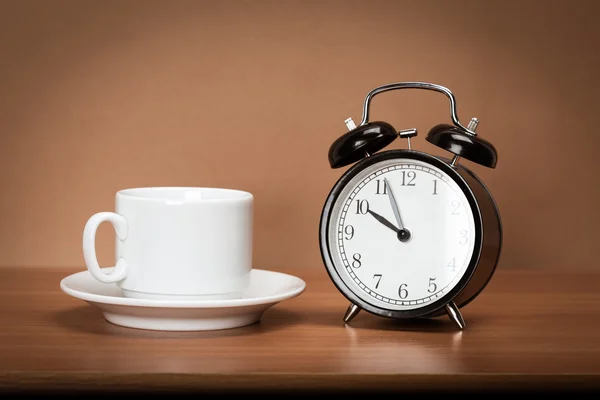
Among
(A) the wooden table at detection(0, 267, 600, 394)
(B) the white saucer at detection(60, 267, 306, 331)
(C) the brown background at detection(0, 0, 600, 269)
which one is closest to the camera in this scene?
(A) the wooden table at detection(0, 267, 600, 394)

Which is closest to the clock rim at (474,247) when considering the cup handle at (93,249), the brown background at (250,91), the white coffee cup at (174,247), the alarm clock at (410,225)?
the alarm clock at (410,225)

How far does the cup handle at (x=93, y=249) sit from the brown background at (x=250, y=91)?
46 centimetres

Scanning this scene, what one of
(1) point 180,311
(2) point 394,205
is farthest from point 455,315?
(1) point 180,311

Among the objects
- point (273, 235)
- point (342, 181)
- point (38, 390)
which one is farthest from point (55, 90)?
point (38, 390)

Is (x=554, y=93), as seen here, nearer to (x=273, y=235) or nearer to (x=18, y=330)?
(x=273, y=235)

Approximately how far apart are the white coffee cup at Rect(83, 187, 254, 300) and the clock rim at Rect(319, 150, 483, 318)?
0.34ft

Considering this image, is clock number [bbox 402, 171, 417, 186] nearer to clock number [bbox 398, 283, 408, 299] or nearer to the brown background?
clock number [bbox 398, 283, 408, 299]

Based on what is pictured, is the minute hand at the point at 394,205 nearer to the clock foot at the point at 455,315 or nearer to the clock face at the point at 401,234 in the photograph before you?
the clock face at the point at 401,234

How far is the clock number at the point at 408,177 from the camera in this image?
1.00m

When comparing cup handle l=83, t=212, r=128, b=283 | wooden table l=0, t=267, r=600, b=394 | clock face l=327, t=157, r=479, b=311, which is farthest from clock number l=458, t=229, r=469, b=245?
cup handle l=83, t=212, r=128, b=283

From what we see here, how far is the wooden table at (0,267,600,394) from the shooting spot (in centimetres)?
78

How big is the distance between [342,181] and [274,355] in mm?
245

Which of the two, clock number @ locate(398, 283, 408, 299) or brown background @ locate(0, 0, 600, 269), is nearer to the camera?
clock number @ locate(398, 283, 408, 299)

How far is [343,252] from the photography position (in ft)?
3.33
